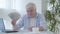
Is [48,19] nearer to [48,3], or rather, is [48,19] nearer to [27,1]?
[48,3]

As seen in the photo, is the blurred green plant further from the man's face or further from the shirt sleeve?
the man's face

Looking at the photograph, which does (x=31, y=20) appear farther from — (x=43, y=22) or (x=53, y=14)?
(x=53, y=14)

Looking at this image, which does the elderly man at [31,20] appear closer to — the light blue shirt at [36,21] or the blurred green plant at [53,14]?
the light blue shirt at [36,21]

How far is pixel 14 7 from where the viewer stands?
183cm

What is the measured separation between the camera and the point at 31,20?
6.31 ft

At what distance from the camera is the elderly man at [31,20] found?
1.89 m

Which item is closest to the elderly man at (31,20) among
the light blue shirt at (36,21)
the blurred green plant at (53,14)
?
the light blue shirt at (36,21)

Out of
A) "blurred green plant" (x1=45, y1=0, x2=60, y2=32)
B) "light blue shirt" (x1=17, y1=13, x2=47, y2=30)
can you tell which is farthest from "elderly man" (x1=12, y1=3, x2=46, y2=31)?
"blurred green plant" (x1=45, y1=0, x2=60, y2=32)

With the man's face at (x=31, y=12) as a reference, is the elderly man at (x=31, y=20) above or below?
below

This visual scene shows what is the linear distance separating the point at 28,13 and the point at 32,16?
0.25ft

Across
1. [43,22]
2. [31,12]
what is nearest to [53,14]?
[43,22]

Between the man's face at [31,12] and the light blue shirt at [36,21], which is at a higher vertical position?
the man's face at [31,12]

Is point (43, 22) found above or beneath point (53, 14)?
beneath

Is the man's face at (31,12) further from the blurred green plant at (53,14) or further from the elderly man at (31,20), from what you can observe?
the blurred green plant at (53,14)
